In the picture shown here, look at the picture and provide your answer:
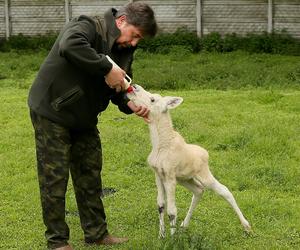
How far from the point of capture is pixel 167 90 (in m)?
14.2

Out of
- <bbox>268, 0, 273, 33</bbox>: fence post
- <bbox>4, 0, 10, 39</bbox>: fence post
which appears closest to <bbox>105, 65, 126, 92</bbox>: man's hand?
<bbox>268, 0, 273, 33</bbox>: fence post

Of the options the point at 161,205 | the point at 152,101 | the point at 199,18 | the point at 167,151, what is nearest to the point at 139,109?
the point at 152,101

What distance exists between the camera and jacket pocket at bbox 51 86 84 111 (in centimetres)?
575

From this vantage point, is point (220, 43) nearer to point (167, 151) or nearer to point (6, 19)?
point (6, 19)

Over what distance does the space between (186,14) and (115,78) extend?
47.3 feet

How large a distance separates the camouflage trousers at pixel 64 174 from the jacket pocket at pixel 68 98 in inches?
7.5

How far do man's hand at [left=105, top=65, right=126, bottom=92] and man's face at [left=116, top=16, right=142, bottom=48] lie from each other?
0.87ft

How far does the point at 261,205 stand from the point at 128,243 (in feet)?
5.60

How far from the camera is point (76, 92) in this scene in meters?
5.77

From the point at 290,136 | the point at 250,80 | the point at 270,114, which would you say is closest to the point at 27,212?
the point at 290,136

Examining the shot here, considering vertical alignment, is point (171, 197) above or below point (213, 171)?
above

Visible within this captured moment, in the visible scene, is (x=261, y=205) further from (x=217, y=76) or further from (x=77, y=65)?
(x=217, y=76)

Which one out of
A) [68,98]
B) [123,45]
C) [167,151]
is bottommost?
[167,151]

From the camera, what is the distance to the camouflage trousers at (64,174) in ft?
19.4
